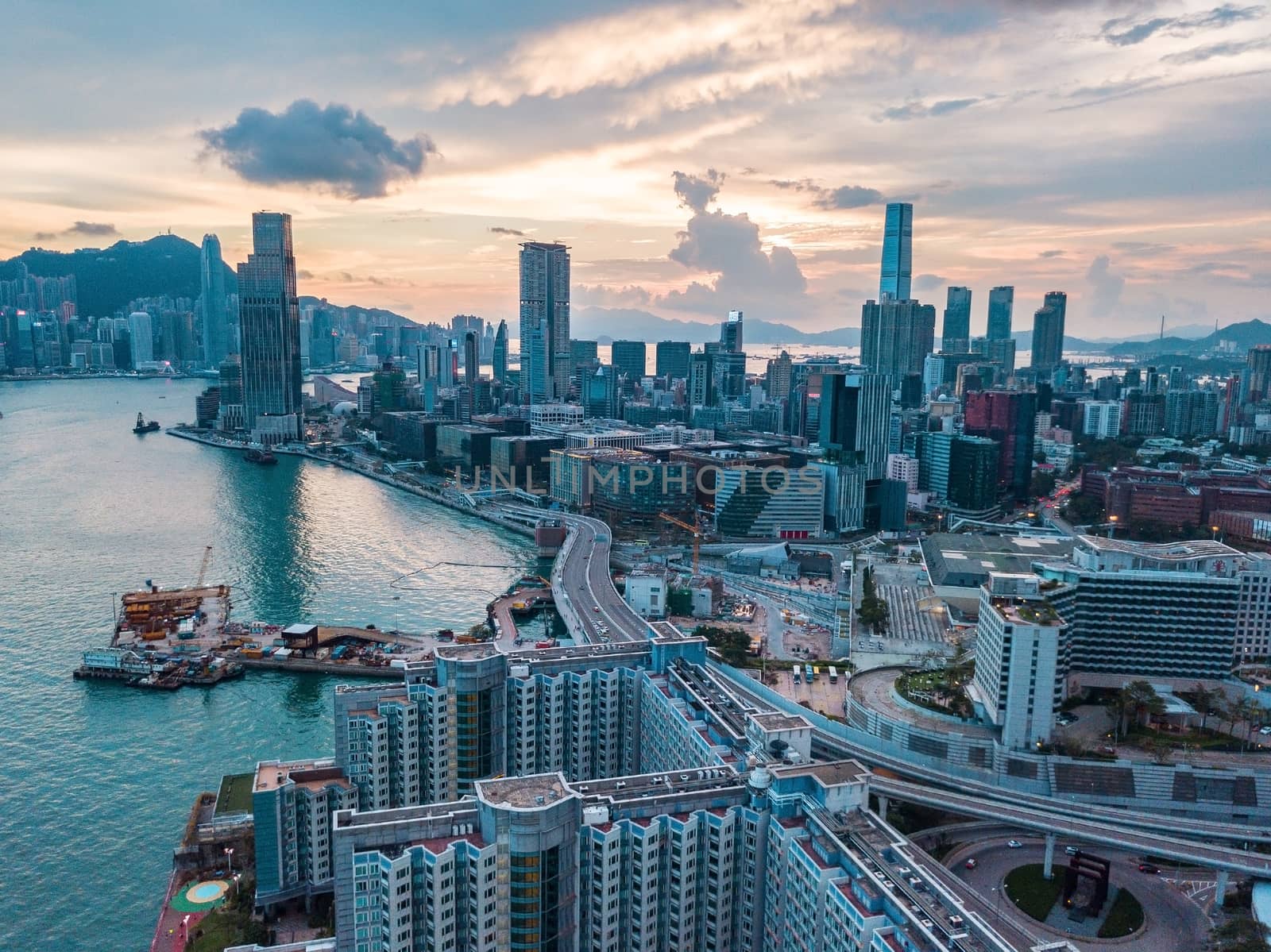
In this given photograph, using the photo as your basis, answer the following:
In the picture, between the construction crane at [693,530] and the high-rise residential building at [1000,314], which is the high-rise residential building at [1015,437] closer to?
the construction crane at [693,530]

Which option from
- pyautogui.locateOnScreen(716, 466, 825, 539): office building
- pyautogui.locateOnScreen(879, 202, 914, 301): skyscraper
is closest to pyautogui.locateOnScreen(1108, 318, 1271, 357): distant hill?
pyautogui.locateOnScreen(879, 202, 914, 301): skyscraper

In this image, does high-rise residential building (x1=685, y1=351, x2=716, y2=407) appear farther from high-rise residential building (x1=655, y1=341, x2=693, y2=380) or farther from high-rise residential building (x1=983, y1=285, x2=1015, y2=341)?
high-rise residential building (x1=983, y1=285, x2=1015, y2=341)

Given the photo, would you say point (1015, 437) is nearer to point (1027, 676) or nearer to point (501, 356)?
point (1027, 676)

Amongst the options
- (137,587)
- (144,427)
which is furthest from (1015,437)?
(144,427)

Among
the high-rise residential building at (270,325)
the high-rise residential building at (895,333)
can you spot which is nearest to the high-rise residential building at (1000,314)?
the high-rise residential building at (895,333)

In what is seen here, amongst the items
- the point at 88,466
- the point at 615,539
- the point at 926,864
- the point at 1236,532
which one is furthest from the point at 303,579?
the point at 1236,532
